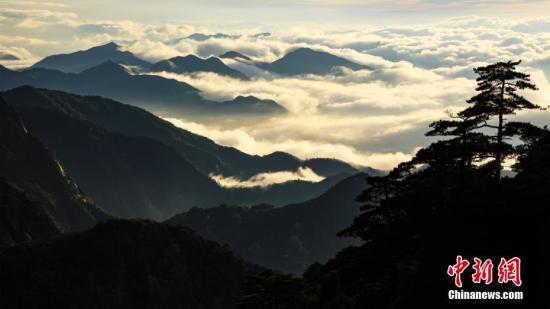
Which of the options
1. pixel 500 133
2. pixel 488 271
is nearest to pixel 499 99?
pixel 500 133

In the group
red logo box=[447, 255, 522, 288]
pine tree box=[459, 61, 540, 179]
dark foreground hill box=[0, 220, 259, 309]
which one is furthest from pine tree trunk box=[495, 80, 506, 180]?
dark foreground hill box=[0, 220, 259, 309]

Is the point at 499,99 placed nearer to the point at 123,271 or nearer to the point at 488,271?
the point at 488,271

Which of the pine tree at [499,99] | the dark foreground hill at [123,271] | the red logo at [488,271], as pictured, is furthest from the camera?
the dark foreground hill at [123,271]

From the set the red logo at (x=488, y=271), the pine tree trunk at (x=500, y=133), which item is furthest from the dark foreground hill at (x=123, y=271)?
the red logo at (x=488, y=271)

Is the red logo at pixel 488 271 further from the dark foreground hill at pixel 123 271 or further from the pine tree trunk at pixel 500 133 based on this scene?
the dark foreground hill at pixel 123 271

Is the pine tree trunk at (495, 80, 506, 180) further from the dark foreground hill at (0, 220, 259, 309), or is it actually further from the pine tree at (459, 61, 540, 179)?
the dark foreground hill at (0, 220, 259, 309)

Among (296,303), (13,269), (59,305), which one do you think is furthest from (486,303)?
(13,269)

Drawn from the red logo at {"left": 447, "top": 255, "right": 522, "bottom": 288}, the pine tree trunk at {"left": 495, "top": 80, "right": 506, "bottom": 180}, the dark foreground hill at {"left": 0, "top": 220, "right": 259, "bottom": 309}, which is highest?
the pine tree trunk at {"left": 495, "top": 80, "right": 506, "bottom": 180}
